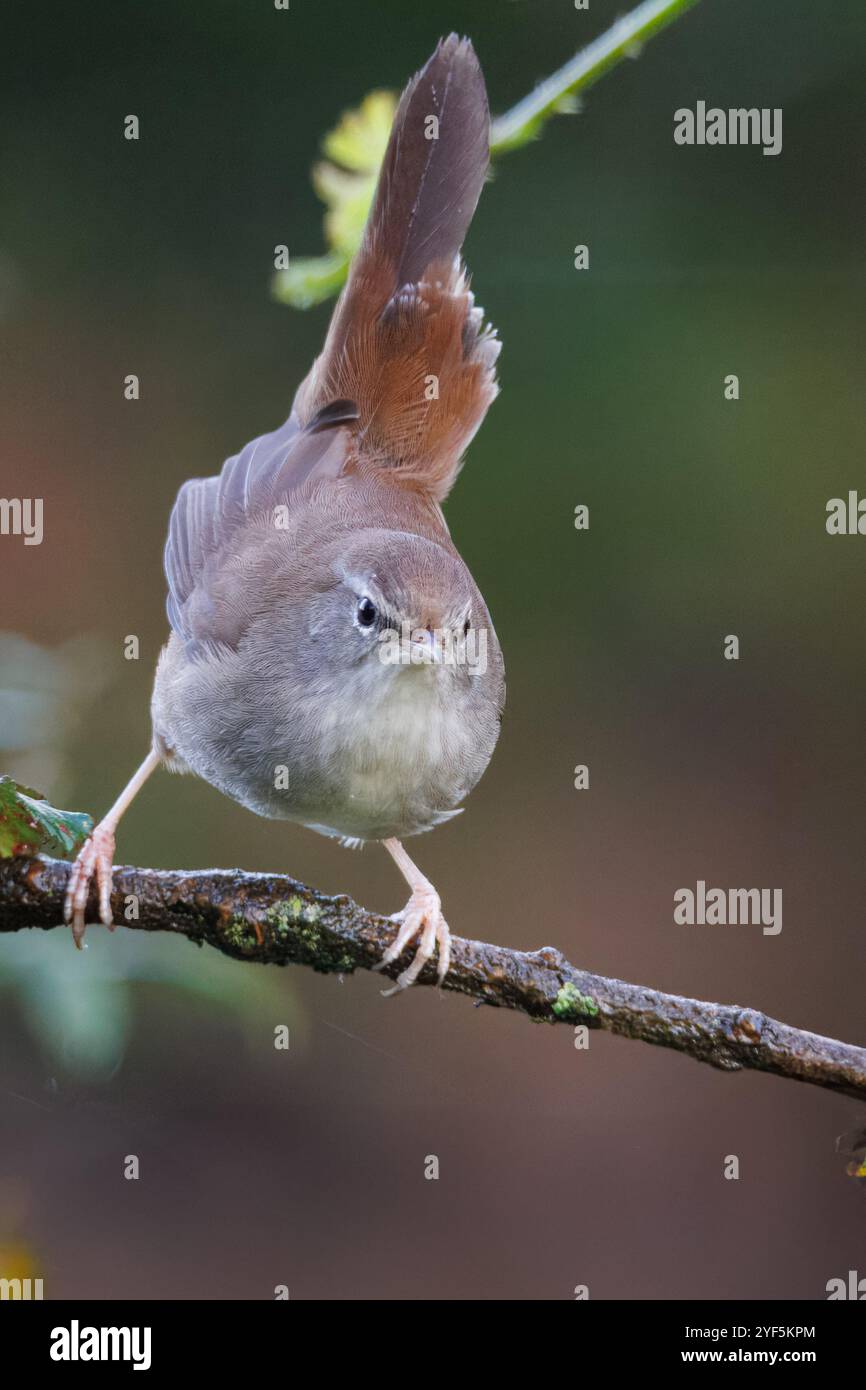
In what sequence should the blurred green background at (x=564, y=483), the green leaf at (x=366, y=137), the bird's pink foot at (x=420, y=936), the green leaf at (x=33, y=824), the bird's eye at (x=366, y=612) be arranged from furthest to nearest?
the blurred green background at (x=564, y=483), the bird's eye at (x=366, y=612), the bird's pink foot at (x=420, y=936), the green leaf at (x=366, y=137), the green leaf at (x=33, y=824)

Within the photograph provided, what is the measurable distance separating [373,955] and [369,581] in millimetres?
606

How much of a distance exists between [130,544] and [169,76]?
150cm

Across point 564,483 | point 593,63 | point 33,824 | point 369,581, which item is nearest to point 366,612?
point 369,581

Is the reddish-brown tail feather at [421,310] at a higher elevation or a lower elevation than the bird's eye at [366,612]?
higher

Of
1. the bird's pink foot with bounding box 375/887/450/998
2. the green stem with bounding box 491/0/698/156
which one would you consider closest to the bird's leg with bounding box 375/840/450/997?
the bird's pink foot with bounding box 375/887/450/998

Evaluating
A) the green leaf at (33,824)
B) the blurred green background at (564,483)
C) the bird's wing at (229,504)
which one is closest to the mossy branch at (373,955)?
the green leaf at (33,824)

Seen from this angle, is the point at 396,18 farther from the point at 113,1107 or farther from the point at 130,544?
the point at 113,1107

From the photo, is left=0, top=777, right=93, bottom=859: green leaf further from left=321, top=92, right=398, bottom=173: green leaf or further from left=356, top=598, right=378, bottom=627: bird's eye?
left=321, top=92, right=398, bottom=173: green leaf

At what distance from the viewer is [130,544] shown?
4207 mm

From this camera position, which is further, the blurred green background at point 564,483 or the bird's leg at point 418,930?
the blurred green background at point 564,483

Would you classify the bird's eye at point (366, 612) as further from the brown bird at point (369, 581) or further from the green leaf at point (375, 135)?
the green leaf at point (375, 135)

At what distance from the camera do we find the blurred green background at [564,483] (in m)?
3.81

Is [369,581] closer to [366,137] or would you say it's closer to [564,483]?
[366,137]

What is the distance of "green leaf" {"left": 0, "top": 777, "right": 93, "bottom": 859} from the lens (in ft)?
5.95
